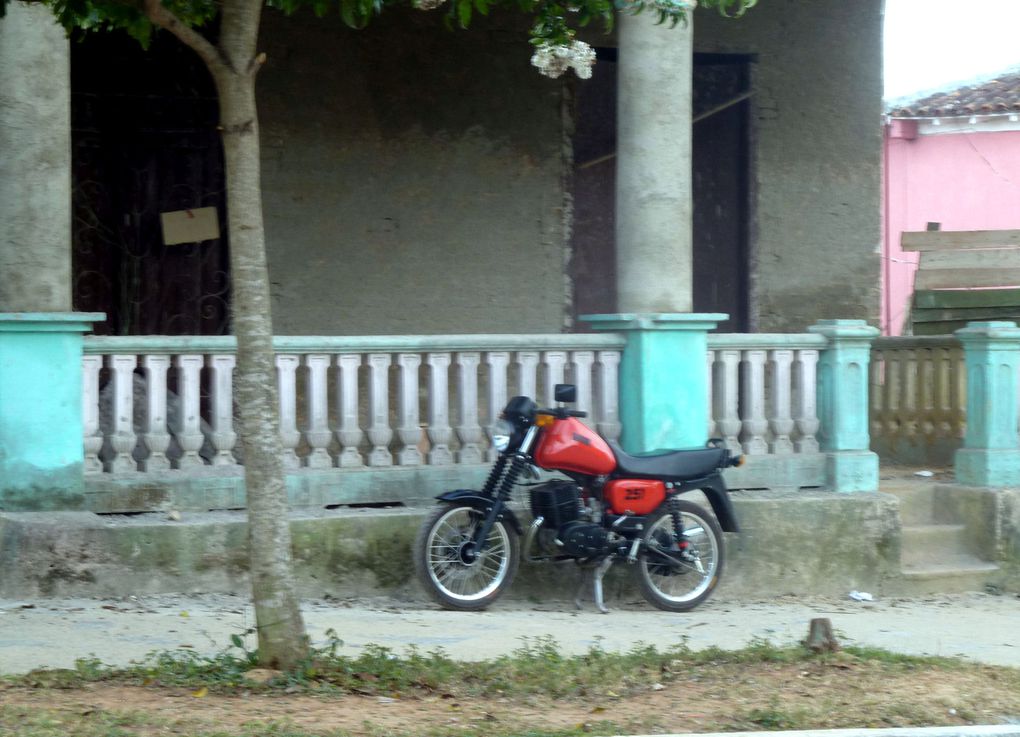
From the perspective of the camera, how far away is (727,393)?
320 inches

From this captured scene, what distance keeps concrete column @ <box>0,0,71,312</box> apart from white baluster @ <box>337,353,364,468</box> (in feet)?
5.11

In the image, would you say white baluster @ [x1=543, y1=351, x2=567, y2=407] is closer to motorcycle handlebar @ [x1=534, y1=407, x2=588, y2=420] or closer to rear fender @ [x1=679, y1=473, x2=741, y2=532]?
motorcycle handlebar @ [x1=534, y1=407, x2=588, y2=420]

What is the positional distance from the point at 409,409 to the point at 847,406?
2767 mm

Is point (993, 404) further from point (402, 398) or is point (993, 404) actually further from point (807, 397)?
point (402, 398)

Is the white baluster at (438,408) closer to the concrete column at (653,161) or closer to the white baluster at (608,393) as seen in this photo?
the white baluster at (608,393)

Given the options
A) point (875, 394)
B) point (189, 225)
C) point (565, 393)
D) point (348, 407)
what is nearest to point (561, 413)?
point (565, 393)

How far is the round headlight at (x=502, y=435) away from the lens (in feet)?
23.0

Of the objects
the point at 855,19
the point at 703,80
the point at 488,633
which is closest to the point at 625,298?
the point at 488,633

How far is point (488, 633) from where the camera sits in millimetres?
6387

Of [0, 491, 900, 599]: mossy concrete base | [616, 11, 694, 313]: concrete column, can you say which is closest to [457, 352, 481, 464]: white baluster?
[0, 491, 900, 599]: mossy concrete base

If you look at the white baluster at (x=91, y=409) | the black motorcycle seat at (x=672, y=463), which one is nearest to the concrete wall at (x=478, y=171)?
the white baluster at (x=91, y=409)

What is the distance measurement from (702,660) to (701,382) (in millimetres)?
2440

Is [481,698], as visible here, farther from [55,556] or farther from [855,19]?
[855,19]

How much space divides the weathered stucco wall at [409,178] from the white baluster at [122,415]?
2171 millimetres
